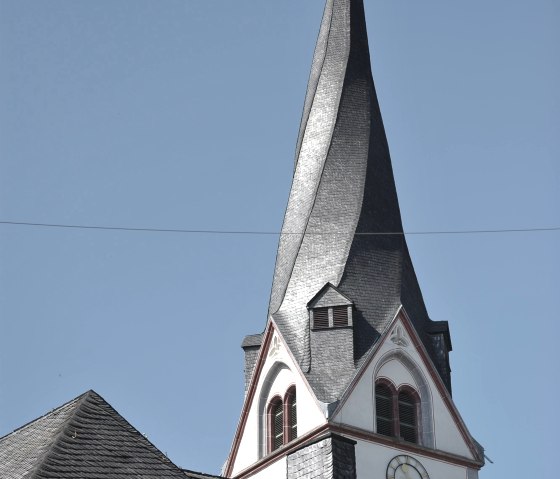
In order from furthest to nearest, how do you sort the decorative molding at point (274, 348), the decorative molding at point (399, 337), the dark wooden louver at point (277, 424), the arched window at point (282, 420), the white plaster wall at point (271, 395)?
the decorative molding at point (274, 348) < the decorative molding at point (399, 337) < the dark wooden louver at point (277, 424) < the arched window at point (282, 420) < the white plaster wall at point (271, 395)

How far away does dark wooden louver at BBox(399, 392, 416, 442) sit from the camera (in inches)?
1276

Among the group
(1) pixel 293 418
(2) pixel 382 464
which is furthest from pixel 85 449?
(1) pixel 293 418

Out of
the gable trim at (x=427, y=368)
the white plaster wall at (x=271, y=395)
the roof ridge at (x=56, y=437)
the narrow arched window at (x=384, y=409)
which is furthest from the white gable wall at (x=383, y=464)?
the roof ridge at (x=56, y=437)

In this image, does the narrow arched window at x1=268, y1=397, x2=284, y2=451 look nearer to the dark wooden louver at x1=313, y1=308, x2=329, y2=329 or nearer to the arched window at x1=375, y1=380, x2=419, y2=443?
the dark wooden louver at x1=313, y1=308, x2=329, y2=329

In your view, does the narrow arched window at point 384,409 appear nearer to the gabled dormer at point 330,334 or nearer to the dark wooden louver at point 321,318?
the gabled dormer at point 330,334

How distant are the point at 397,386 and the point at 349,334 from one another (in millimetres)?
1355

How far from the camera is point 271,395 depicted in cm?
3356

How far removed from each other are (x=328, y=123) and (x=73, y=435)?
745 inches

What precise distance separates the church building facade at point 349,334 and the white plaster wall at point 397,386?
0.02 m

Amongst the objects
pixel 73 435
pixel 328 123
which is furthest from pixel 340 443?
pixel 328 123

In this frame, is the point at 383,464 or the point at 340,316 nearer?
the point at 383,464

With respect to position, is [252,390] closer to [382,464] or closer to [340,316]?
[340,316]

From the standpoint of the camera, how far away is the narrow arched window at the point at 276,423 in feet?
108

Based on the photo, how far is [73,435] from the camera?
1859cm
